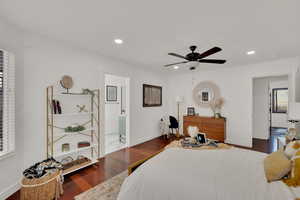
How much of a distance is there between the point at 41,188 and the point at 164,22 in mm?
2867

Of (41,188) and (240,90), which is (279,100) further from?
(41,188)

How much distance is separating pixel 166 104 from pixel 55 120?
4061mm

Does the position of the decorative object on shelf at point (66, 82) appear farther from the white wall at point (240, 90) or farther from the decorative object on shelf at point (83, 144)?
the white wall at point (240, 90)

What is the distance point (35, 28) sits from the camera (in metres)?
2.12

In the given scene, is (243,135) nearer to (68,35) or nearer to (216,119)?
(216,119)

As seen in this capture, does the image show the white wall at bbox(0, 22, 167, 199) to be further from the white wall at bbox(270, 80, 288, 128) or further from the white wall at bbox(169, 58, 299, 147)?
the white wall at bbox(270, 80, 288, 128)

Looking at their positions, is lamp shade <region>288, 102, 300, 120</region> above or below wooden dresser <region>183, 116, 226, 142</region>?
above

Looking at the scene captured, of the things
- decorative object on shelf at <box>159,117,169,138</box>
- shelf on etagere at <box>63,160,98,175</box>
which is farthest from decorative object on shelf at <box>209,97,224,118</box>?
shelf on etagere at <box>63,160,98,175</box>

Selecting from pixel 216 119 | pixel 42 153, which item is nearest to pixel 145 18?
pixel 42 153

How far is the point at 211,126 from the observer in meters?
4.43

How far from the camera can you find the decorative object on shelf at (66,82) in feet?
8.57

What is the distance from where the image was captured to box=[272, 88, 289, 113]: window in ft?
20.2

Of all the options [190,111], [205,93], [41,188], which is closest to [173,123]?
[190,111]

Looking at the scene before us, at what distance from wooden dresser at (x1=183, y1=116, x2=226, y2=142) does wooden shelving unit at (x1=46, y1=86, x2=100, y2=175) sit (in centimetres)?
324
